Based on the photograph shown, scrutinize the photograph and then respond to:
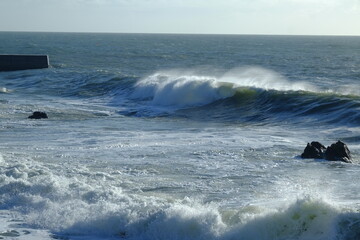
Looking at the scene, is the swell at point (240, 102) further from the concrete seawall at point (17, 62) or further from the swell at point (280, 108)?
the concrete seawall at point (17, 62)

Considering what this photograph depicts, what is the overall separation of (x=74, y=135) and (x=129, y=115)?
7.17 m

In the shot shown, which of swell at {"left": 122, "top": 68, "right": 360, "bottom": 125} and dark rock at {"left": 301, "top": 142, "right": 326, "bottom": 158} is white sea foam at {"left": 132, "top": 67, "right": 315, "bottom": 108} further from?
dark rock at {"left": 301, "top": 142, "right": 326, "bottom": 158}

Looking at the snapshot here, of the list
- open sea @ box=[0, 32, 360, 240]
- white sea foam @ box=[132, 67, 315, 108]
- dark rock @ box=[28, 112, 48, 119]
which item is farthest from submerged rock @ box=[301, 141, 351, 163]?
white sea foam @ box=[132, 67, 315, 108]

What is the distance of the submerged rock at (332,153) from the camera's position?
43.3ft

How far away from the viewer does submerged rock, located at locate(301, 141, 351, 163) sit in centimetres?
1319

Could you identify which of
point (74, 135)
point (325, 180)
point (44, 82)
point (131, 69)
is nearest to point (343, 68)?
point (131, 69)

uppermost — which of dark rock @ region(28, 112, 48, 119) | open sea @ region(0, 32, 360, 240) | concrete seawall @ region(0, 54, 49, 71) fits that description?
open sea @ region(0, 32, 360, 240)

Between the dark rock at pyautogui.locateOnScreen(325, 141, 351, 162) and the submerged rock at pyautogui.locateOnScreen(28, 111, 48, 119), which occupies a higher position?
the dark rock at pyautogui.locateOnScreen(325, 141, 351, 162)

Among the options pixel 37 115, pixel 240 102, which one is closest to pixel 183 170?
pixel 37 115

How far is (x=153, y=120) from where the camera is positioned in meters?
21.8

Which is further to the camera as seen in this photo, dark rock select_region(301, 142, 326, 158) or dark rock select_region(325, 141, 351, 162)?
dark rock select_region(301, 142, 326, 158)

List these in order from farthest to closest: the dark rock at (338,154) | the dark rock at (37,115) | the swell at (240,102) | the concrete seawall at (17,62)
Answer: the concrete seawall at (17,62), the swell at (240,102), the dark rock at (37,115), the dark rock at (338,154)

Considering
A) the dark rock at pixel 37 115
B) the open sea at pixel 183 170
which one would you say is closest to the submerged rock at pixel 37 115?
the dark rock at pixel 37 115

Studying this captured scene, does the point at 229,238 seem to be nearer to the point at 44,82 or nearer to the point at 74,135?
the point at 74,135
